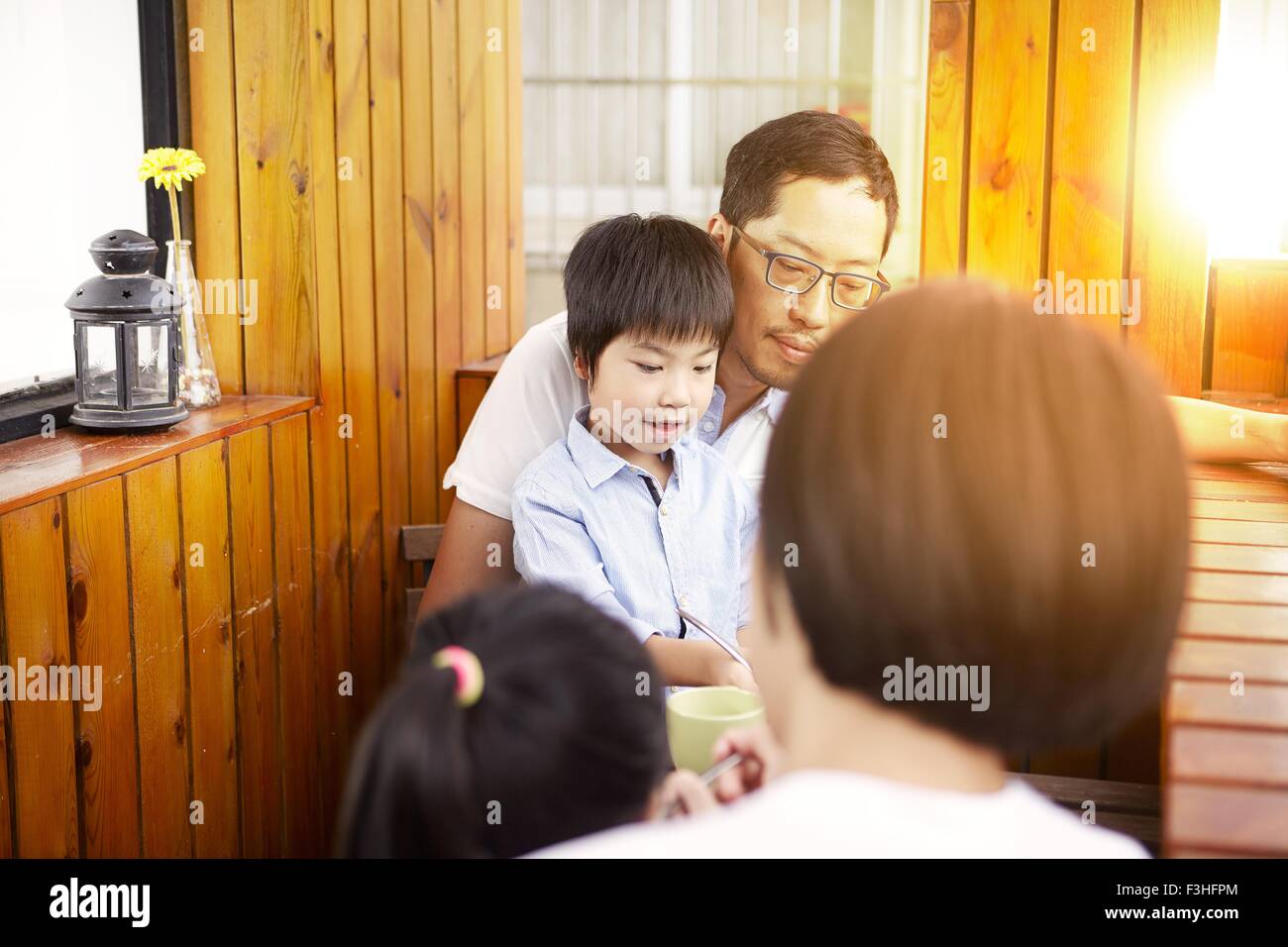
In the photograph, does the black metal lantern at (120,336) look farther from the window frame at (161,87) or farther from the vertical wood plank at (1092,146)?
the vertical wood plank at (1092,146)

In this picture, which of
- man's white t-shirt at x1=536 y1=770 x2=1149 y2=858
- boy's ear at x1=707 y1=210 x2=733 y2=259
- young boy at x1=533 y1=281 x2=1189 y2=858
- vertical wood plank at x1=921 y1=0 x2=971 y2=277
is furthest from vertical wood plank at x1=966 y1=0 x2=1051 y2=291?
man's white t-shirt at x1=536 y1=770 x2=1149 y2=858

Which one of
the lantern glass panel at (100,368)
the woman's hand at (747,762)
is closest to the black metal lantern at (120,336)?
the lantern glass panel at (100,368)

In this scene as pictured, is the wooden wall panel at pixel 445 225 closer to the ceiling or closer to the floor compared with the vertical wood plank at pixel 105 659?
closer to the ceiling

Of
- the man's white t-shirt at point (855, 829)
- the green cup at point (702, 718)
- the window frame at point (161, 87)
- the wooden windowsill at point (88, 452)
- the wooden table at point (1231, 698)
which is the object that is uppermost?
the window frame at point (161, 87)

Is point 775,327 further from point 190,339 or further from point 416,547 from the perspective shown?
point 416,547

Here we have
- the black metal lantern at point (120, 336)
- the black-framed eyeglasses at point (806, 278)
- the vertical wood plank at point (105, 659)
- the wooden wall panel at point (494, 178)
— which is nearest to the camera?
the vertical wood plank at point (105, 659)

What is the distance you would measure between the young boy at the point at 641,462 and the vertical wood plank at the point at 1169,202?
34.7 inches

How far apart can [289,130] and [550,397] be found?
31.7 inches

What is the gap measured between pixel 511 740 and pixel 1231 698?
0.70m

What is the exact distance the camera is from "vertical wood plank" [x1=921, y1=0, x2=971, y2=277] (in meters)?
2.26

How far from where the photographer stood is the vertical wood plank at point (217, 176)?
2.35m

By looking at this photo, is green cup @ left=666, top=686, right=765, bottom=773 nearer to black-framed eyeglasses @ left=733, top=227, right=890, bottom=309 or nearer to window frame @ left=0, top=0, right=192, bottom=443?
black-framed eyeglasses @ left=733, top=227, right=890, bottom=309
